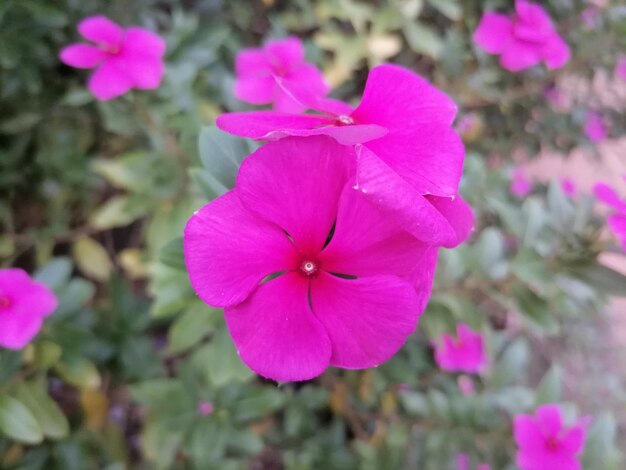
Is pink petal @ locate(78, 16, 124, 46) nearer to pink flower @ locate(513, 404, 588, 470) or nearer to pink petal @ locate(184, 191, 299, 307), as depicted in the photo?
pink petal @ locate(184, 191, 299, 307)

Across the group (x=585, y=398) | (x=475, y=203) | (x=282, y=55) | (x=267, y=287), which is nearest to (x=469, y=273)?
(x=475, y=203)

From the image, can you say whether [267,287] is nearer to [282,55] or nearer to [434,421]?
[282,55]

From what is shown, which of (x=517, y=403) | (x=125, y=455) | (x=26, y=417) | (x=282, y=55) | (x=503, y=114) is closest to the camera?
(x=26, y=417)

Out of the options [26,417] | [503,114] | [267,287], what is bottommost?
[26,417]

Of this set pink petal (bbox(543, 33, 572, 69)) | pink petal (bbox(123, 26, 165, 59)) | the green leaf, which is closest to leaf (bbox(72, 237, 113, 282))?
the green leaf

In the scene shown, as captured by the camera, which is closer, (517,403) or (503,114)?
(517,403)

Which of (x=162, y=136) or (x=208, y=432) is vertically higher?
(x=162, y=136)

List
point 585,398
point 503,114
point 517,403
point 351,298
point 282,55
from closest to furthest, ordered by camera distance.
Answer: point 351,298
point 282,55
point 517,403
point 503,114
point 585,398
